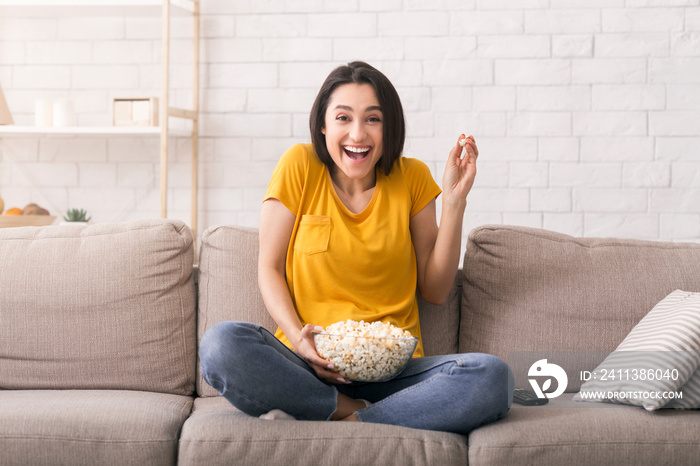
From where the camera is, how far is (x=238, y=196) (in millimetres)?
3018

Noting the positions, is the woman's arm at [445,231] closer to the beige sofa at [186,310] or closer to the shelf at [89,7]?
the beige sofa at [186,310]

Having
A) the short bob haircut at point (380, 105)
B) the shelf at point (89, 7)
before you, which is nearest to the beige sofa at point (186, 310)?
the short bob haircut at point (380, 105)

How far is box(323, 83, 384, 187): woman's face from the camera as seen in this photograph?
1.83 meters

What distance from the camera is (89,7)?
287 cm

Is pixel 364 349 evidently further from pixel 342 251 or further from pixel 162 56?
pixel 162 56

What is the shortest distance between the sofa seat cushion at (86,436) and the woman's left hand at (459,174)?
874mm

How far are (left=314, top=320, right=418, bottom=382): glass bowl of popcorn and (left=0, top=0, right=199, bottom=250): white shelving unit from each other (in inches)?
58.5

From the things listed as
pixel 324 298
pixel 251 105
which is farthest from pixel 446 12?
pixel 324 298

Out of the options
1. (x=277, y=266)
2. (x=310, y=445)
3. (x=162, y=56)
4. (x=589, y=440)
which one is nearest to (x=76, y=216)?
(x=162, y=56)

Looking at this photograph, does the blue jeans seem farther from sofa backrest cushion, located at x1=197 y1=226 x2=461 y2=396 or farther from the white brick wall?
the white brick wall

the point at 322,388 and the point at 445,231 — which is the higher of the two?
the point at 445,231

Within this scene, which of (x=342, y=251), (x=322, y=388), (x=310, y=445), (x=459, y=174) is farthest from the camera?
(x=459, y=174)

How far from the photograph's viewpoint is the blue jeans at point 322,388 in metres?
1.50

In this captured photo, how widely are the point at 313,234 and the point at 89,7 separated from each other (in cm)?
168
